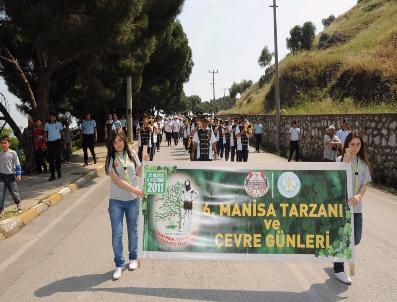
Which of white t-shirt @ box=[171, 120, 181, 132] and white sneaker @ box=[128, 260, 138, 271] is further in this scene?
white t-shirt @ box=[171, 120, 181, 132]

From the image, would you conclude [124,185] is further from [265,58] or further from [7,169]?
[265,58]

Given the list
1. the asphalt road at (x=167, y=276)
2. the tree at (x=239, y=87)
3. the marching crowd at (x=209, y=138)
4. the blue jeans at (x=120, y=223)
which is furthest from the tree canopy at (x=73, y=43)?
the tree at (x=239, y=87)

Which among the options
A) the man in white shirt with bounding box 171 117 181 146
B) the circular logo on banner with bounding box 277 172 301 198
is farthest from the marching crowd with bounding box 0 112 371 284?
the man in white shirt with bounding box 171 117 181 146

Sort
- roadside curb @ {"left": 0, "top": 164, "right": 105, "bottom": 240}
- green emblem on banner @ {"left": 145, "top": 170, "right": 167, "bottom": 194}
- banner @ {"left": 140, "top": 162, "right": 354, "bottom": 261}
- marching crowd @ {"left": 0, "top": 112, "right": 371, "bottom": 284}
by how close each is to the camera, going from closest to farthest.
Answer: banner @ {"left": 140, "top": 162, "right": 354, "bottom": 261} < marching crowd @ {"left": 0, "top": 112, "right": 371, "bottom": 284} < green emblem on banner @ {"left": 145, "top": 170, "right": 167, "bottom": 194} < roadside curb @ {"left": 0, "top": 164, "right": 105, "bottom": 240}

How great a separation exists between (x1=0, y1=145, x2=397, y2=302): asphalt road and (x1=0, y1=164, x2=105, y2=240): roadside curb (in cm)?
21

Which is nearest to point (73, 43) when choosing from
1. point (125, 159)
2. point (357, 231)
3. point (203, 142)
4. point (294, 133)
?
point (203, 142)

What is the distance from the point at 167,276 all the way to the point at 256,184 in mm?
1539

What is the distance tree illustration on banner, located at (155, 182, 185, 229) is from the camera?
574 cm

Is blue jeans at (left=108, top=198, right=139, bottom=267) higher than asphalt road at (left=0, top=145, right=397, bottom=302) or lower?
higher

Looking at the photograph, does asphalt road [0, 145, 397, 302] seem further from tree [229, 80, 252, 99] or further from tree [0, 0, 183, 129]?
tree [229, 80, 252, 99]

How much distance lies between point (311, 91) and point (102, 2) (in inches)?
1160

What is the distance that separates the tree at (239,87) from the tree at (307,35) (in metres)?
59.9

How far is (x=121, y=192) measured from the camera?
572 centimetres

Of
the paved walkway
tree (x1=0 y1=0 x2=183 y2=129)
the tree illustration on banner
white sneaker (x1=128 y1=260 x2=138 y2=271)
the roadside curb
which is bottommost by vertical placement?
white sneaker (x1=128 y1=260 x2=138 y2=271)
